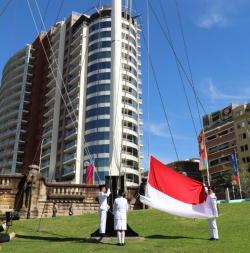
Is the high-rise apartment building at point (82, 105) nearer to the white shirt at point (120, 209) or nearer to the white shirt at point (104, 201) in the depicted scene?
the white shirt at point (104, 201)

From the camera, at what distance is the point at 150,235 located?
16203 mm

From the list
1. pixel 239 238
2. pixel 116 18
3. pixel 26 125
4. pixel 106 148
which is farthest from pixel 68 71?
pixel 239 238

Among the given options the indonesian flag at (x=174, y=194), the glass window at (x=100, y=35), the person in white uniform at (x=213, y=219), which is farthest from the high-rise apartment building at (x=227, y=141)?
the person in white uniform at (x=213, y=219)

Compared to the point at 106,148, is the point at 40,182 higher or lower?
lower

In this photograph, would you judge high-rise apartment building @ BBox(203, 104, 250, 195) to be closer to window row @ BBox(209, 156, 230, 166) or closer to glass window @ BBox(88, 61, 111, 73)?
window row @ BBox(209, 156, 230, 166)

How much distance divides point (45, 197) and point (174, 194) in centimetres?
1634

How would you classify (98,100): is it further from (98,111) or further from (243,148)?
(243,148)

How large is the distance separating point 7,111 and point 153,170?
12380 cm

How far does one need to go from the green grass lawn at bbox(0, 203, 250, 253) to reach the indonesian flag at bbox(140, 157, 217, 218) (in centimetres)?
106

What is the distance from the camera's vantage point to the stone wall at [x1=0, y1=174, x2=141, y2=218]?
2875cm

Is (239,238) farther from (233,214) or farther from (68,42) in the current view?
(68,42)

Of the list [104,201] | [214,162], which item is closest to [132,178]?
[214,162]

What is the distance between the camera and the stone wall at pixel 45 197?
94.3ft

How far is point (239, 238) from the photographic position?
14336mm
